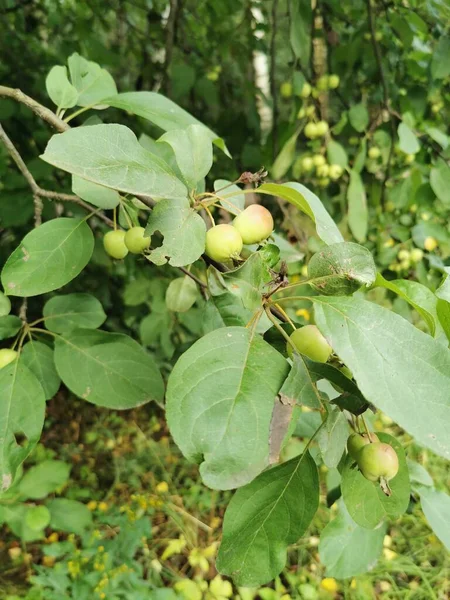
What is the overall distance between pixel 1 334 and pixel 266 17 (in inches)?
115

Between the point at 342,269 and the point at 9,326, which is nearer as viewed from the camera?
the point at 342,269

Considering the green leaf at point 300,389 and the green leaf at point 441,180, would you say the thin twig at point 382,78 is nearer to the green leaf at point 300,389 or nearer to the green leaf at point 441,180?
the green leaf at point 441,180

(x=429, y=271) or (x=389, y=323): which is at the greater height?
(x=389, y=323)

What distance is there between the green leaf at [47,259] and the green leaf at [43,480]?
1.16 meters

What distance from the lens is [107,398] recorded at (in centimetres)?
94

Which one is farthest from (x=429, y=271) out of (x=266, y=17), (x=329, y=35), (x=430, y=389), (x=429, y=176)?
(x=266, y=17)

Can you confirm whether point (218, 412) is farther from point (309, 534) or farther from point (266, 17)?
point (266, 17)

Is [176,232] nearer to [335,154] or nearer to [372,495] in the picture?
[372,495]

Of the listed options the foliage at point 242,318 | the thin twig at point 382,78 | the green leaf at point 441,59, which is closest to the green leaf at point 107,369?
the foliage at point 242,318

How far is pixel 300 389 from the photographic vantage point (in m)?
0.58

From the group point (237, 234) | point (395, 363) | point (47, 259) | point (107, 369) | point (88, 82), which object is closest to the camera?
point (395, 363)

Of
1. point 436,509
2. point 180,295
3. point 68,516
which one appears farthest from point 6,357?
point 68,516

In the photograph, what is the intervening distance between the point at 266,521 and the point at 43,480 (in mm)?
1349

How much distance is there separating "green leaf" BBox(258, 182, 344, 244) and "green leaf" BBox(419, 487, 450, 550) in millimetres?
602
